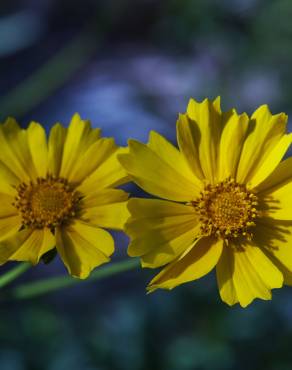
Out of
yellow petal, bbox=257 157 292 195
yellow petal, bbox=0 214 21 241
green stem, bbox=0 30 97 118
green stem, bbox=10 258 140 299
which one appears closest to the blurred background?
green stem, bbox=0 30 97 118

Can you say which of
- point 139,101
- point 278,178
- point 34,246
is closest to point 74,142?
point 34,246

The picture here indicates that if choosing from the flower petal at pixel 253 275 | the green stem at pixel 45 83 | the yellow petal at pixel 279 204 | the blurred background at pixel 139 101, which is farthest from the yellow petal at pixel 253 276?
the green stem at pixel 45 83

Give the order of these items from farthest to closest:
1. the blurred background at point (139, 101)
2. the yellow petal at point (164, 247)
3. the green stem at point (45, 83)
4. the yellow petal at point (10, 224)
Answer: the green stem at point (45, 83), the blurred background at point (139, 101), the yellow petal at point (10, 224), the yellow petal at point (164, 247)

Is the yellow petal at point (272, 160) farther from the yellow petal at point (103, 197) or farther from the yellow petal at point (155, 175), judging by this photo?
the yellow petal at point (103, 197)

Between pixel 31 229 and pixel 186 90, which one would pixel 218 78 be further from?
pixel 31 229

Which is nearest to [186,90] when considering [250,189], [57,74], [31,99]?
[57,74]
